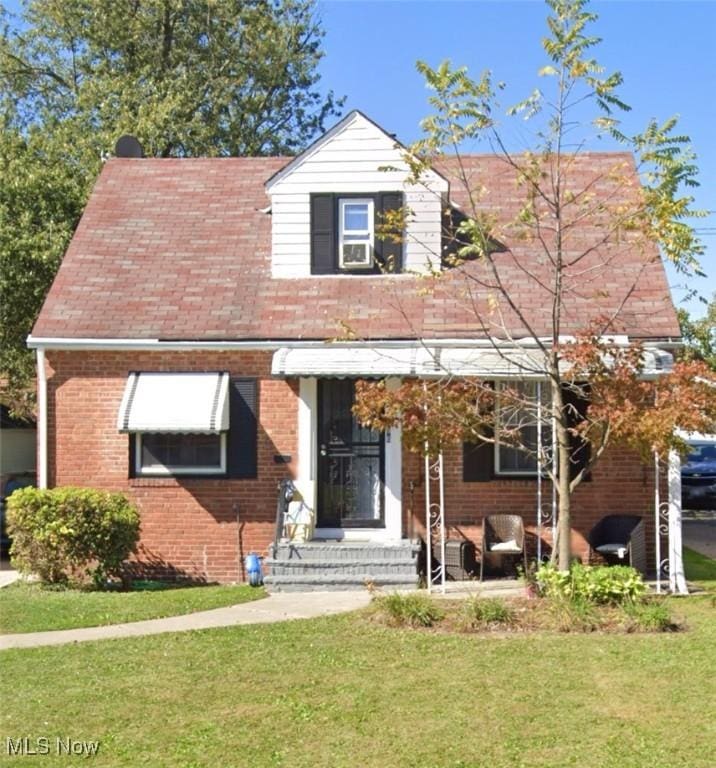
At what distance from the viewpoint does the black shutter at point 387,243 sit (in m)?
16.1

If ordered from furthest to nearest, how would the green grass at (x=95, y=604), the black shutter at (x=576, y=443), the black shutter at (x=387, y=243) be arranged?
the black shutter at (x=387, y=243) → the black shutter at (x=576, y=443) → the green grass at (x=95, y=604)

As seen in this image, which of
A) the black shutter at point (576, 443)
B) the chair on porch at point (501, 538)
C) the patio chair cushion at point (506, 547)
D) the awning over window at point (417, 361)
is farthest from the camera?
the black shutter at point (576, 443)

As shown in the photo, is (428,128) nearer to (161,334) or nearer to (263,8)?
(161,334)

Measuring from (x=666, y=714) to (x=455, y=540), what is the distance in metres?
7.02

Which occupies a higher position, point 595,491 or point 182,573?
point 595,491

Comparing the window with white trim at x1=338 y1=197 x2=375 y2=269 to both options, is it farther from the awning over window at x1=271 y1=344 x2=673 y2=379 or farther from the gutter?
the awning over window at x1=271 y1=344 x2=673 y2=379

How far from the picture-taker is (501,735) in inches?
281

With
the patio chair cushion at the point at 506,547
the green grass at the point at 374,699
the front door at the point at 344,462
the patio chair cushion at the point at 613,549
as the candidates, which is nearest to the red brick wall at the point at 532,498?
the patio chair cushion at the point at 506,547

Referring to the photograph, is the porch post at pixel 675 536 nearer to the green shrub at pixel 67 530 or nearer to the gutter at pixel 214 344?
the gutter at pixel 214 344

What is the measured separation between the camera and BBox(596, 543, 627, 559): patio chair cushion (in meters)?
13.4

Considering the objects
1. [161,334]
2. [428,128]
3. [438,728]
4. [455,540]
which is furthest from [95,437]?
[438,728]

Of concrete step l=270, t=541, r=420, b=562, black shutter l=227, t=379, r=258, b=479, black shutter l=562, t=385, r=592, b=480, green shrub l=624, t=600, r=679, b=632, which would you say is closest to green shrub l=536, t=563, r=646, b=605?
green shrub l=624, t=600, r=679, b=632

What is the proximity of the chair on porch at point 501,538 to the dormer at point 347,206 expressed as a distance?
428 centimetres

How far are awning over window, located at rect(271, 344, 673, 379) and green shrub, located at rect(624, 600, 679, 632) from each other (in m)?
3.31
